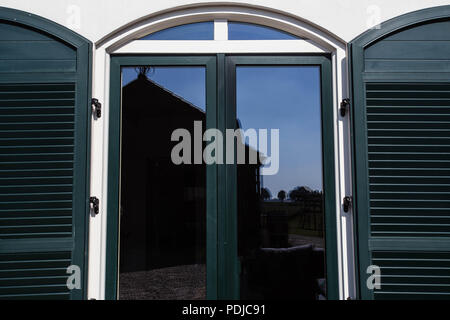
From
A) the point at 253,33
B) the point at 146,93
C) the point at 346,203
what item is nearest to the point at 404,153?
the point at 346,203

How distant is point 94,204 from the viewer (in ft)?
7.78

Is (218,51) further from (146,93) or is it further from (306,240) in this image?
(306,240)

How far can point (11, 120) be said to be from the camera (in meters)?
2.34

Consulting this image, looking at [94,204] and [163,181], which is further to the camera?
[163,181]

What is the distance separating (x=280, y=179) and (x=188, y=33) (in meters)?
1.13

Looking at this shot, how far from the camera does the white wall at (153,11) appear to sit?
2.47 m

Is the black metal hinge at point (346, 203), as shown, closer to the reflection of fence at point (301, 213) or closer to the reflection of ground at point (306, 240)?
the reflection of fence at point (301, 213)

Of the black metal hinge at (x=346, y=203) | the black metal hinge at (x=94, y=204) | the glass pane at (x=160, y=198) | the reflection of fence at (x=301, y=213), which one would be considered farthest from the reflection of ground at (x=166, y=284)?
the black metal hinge at (x=346, y=203)

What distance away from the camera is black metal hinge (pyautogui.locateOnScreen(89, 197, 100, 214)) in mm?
2367

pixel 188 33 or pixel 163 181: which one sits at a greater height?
pixel 188 33

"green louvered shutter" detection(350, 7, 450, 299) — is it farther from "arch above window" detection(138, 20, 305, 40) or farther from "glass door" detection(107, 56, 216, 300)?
"glass door" detection(107, 56, 216, 300)
